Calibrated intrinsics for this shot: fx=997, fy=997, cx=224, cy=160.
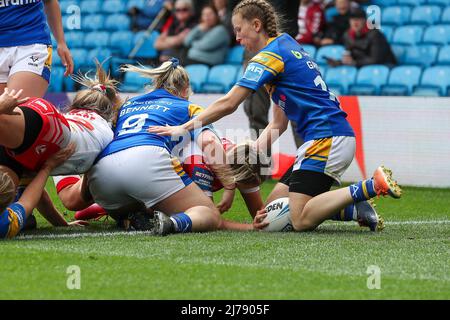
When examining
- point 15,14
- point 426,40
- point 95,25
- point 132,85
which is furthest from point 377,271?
point 95,25

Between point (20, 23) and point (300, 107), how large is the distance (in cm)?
187

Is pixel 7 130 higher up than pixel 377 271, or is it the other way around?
pixel 7 130

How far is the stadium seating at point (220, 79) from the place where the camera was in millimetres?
12141

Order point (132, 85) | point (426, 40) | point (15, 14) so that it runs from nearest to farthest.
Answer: point (15, 14) → point (426, 40) → point (132, 85)

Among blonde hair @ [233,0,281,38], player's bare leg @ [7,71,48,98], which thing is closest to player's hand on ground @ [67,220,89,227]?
player's bare leg @ [7,71,48,98]

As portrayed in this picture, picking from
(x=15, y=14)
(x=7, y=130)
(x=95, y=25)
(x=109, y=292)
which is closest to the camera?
(x=109, y=292)

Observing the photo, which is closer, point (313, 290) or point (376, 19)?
point (313, 290)

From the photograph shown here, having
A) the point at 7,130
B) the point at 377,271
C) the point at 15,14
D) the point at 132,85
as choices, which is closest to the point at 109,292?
the point at 377,271

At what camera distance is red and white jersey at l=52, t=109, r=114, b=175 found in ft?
19.7

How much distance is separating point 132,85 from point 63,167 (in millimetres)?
7454

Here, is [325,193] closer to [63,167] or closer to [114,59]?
[63,167]

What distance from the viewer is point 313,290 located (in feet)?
13.6

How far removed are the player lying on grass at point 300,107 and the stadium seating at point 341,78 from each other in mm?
4953

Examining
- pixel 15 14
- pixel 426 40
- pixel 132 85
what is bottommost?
pixel 132 85
